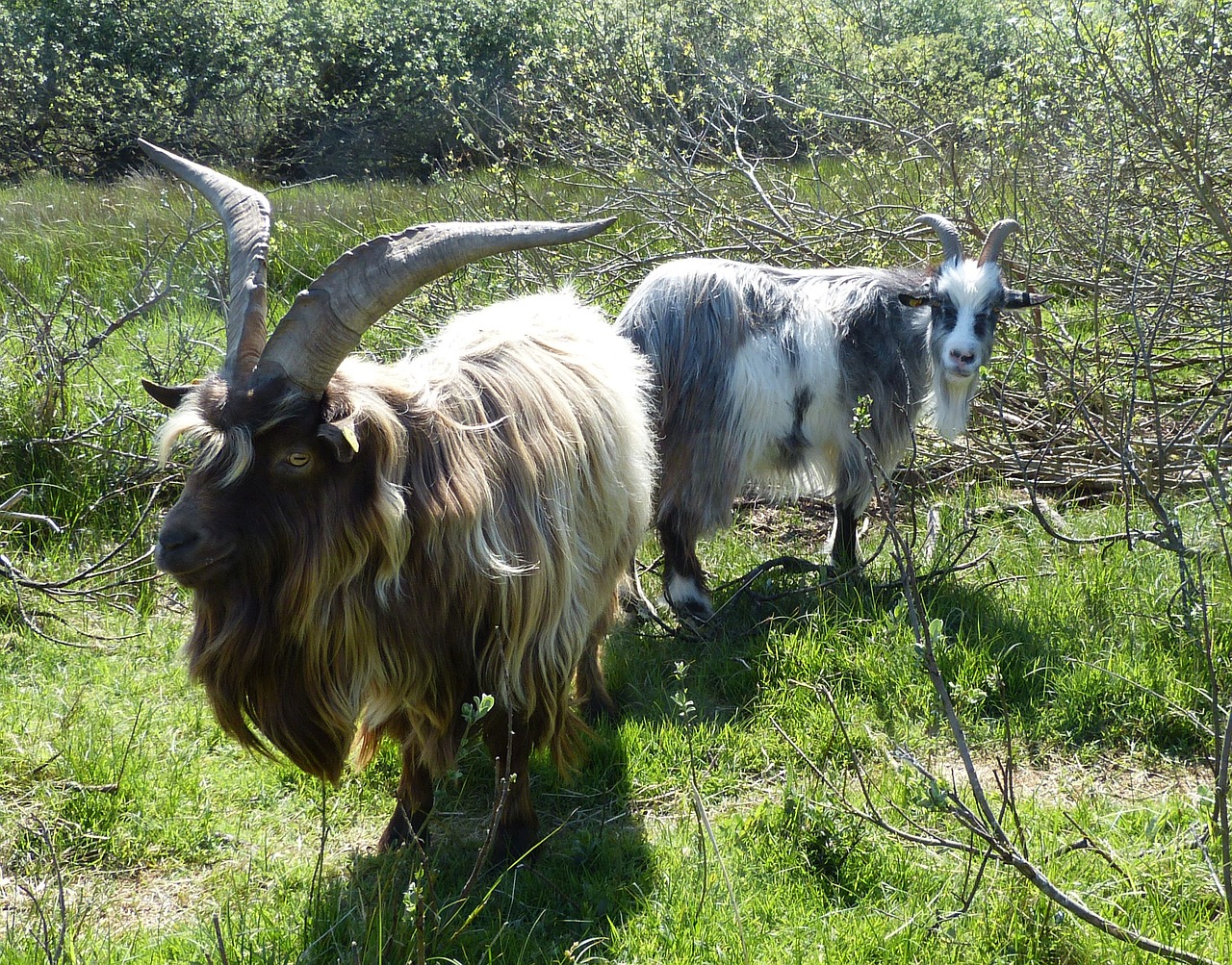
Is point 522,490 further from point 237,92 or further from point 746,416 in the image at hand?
point 237,92

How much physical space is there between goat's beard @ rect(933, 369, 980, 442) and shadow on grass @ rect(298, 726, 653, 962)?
2187mm

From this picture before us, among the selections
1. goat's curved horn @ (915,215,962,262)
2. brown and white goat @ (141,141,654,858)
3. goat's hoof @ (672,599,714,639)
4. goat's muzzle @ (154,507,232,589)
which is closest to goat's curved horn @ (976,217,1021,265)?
goat's curved horn @ (915,215,962,262)

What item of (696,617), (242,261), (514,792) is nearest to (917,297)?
(696,617)

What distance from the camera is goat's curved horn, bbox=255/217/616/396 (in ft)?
8.83

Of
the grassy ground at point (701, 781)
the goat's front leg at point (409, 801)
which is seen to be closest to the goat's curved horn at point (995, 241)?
the grassy ground at point (701, 781)

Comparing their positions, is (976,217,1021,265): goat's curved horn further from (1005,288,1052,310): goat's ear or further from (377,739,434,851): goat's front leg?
(377,739,434,851): goat's front leg

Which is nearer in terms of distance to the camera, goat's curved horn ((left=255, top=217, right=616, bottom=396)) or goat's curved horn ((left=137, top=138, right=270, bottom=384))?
goat's curved horn ((left=255, top=217, right=616, bottom=396))

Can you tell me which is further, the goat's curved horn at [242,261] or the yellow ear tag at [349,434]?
the goat's curved horn at [242,261]

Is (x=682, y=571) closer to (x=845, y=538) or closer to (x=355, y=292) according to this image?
(x=845, y=538)

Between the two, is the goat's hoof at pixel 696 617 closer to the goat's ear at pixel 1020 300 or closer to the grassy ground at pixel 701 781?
the grassy ground at pixel 701 781

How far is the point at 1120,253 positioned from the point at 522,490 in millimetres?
3818

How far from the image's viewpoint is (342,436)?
2.67 metres

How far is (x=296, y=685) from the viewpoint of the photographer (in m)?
2.96

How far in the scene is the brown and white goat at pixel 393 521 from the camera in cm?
271
